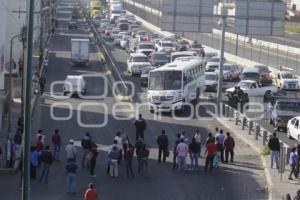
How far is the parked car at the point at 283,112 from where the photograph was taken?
1441 inches

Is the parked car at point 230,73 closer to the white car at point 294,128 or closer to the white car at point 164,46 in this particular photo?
the white car at point 164,46

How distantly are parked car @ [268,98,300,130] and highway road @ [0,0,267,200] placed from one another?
2.57 m

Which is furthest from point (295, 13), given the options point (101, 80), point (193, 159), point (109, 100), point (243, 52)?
point (193, 159)

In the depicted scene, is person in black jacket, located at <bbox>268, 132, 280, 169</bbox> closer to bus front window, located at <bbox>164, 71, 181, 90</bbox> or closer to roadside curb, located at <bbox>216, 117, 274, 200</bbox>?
roadside curb, located at <bbox>216, 117, 274, 200</bbox>

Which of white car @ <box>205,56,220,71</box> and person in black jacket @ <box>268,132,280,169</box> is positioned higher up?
white car @ <box>205,56,220,71</box>

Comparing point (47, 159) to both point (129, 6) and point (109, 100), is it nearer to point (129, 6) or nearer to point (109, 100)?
point (109, 100)

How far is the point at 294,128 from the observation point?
1319 inches

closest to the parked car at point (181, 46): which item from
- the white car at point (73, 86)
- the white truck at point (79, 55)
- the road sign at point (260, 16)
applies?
the white truck at point (79, 55)

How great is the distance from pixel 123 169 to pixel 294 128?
9.03 meters

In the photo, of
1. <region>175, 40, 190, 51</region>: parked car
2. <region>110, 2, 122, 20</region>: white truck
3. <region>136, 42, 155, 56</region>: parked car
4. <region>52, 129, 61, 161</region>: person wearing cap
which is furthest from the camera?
<region>110, 2, 122, 20</region>: white truck

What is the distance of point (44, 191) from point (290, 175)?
760 centimetres

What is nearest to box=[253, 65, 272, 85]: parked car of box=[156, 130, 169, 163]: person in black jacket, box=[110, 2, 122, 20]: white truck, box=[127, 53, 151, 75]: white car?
box=[127, 53, 151, 75]: white car

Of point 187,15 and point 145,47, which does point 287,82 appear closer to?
point 187,15

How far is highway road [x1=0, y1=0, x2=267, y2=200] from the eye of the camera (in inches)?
957
